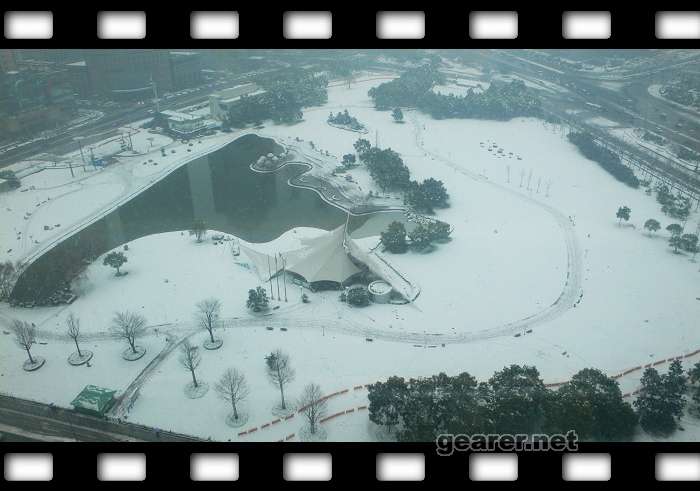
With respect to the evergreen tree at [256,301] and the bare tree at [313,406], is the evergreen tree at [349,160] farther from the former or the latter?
the bare tree at [313,406]

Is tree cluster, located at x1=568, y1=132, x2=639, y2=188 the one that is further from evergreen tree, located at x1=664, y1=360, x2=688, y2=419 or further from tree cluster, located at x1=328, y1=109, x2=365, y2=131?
evergreen tree, located at x1=664, y1=360, x2=688, y2=419

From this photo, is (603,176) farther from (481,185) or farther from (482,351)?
(482,351)

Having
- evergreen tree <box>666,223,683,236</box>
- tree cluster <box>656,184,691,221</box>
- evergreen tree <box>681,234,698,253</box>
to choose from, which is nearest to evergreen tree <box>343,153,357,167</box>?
tree cluster <box>656,184,691,221</box>

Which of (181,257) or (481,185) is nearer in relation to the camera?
(181,257)

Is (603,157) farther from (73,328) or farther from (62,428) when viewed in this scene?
(62,428)

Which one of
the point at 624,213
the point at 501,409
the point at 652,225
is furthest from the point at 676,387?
the point at 624,213

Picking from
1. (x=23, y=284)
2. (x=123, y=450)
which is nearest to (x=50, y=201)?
(x=23, y=284)
